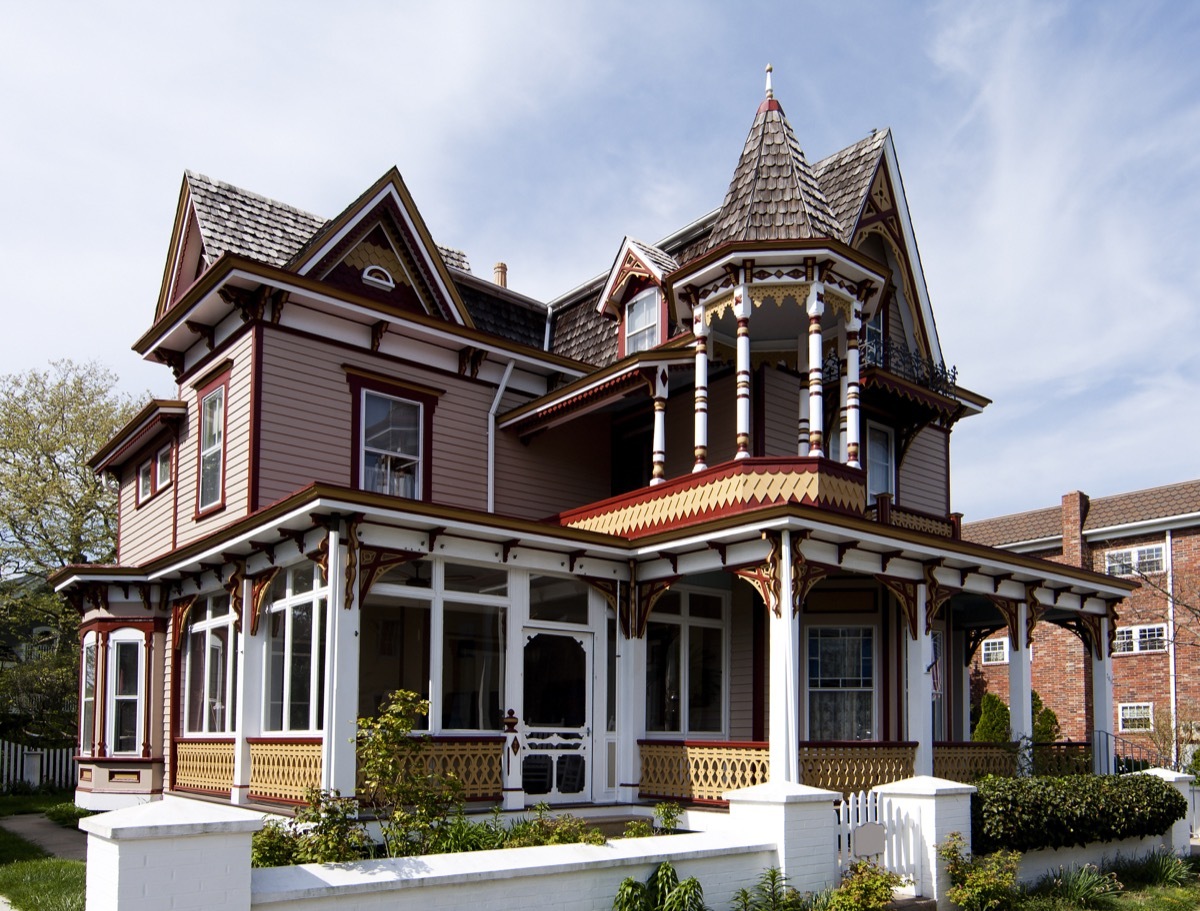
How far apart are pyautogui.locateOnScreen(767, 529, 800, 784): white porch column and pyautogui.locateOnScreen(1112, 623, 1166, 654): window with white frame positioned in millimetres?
25575

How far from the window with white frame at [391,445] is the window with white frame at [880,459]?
338 inches

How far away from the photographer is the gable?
20.3 m

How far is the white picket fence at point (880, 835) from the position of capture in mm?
12852

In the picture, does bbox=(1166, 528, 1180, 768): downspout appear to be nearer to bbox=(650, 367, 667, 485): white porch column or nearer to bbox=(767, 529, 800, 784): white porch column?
bbox=(650, 367, 667, 485): white porch column

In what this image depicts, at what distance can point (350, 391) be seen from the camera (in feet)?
64.7

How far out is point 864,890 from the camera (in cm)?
1155


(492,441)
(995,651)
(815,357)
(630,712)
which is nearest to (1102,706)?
(815,357)

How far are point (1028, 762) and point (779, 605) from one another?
6393mm

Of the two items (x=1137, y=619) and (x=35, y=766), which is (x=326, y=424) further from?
(x=1137, y=619)

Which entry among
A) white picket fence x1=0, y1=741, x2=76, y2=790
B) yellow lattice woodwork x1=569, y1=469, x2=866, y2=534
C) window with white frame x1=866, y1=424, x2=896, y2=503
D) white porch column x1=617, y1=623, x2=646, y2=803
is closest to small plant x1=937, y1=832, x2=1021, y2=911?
yellow lattice woodwork x1=569, y1=469, x2=866, y2=534

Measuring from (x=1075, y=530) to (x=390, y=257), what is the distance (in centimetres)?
2687

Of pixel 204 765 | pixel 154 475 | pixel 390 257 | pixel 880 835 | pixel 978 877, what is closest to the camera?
pixel 978 877

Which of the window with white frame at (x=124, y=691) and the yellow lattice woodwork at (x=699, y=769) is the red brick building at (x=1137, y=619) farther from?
the window with white frame at (x=124, y=691)

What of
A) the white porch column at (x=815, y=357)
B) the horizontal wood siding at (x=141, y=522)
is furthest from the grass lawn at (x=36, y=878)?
the white porch column at (x=815, y=357)
